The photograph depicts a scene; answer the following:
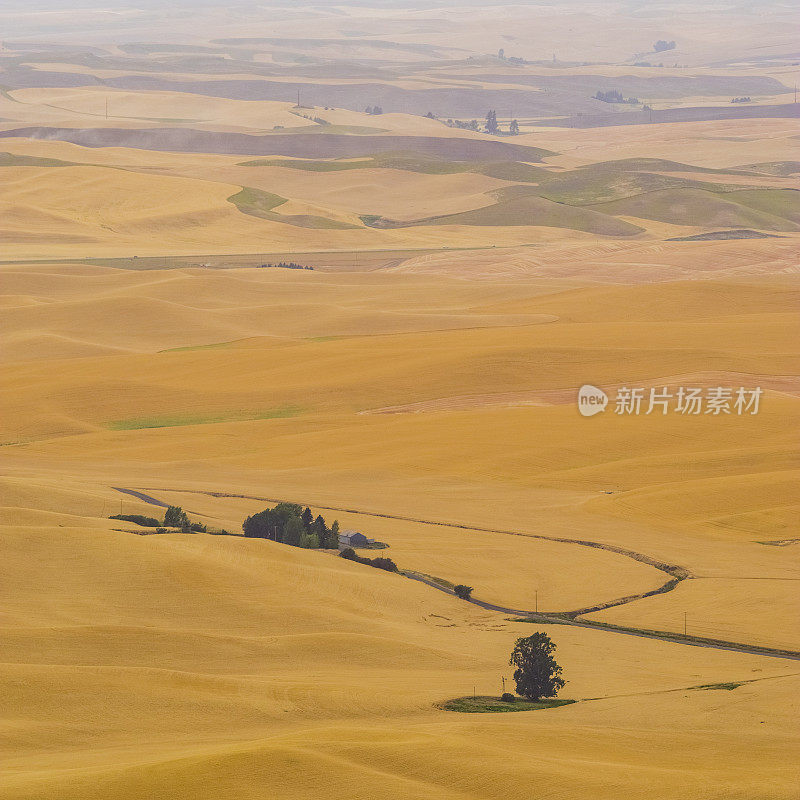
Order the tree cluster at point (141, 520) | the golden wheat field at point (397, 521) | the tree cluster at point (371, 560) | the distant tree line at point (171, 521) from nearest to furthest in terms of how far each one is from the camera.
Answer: the golden wheat field at point (397, 521) → the tree cluster at point (371, 560) → the distant tree line at point (171, 521) → the tree cluster at point (141, 520)

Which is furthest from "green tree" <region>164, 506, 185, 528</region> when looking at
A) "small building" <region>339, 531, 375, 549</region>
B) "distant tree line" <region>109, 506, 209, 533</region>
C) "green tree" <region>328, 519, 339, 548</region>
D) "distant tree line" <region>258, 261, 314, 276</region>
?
"distant tree line" <region>258, 261, 314, 276</region>

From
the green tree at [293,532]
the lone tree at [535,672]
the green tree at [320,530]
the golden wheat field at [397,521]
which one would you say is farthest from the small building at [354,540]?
the lone tree at [535,672]

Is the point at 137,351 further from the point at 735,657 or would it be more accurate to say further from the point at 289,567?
the point at 735,657

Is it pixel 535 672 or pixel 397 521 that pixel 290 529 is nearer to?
pixel 397 521

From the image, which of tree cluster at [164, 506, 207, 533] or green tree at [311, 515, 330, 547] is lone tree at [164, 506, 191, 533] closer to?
tree cluster at [164, 506, 207, 533]

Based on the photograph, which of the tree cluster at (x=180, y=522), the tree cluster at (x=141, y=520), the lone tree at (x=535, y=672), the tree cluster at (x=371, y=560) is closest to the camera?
the lone tree at (x=535, y=672)

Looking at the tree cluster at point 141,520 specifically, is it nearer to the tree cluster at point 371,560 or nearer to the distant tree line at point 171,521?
the distant tree line at point 171,521
